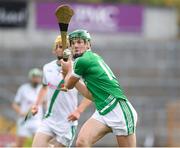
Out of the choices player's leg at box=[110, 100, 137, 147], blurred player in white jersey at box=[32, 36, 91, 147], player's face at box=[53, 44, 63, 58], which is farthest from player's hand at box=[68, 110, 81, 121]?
player's leg at box=[110, 100, 137, 147]

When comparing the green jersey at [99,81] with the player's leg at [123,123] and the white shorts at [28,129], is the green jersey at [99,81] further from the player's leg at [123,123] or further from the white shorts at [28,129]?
the white shorts at [28,129]

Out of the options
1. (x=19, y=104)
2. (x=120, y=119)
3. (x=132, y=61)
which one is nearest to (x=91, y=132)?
(x=120, y=119)

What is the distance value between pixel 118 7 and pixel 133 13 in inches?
24.7

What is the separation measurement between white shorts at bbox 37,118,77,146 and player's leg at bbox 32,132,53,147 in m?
0.05

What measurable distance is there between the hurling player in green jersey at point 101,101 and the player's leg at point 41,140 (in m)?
1.45

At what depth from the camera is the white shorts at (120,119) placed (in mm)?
9727

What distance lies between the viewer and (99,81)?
9688 mm

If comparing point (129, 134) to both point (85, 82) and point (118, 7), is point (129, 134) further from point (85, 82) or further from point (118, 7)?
point (118, 7)

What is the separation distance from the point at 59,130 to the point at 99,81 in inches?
75.5

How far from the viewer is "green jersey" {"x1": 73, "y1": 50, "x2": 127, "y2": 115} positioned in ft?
31.8

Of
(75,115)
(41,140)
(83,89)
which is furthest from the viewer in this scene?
(41,140)

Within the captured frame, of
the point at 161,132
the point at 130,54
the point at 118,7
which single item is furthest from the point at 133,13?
the point at 161,132

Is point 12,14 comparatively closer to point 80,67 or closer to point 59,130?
point 59,130

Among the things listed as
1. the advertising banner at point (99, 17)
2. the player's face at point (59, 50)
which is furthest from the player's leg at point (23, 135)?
the advertising banner at point (99, 17)
